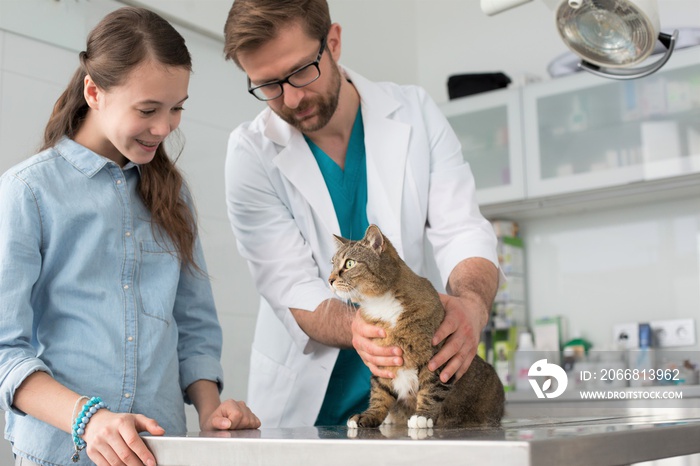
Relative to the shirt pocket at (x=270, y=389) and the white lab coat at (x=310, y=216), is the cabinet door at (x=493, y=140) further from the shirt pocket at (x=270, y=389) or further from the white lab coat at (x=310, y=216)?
the shirt pocket at (x=270, y=389)

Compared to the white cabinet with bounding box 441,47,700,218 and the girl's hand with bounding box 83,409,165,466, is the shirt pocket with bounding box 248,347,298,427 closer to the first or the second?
the girl's hand with bounding box 83,409,165,466

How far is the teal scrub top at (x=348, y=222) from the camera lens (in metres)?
1.50

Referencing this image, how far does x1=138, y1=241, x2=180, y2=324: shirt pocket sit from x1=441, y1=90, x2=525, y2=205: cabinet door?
2.46 m

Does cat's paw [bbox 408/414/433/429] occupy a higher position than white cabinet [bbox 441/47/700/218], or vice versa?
white cabinet [bbox 441/47/700/218]

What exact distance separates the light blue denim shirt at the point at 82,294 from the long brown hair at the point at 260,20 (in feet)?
1.18

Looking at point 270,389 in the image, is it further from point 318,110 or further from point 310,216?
point 318,110

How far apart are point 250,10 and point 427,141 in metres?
0.47

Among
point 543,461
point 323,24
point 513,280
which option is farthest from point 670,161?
point 543,461

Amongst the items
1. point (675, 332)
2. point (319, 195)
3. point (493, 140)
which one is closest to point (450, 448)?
point (319, 195)

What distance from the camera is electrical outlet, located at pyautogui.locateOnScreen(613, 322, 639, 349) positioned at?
3.33m

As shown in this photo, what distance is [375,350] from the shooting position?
3.64 feet

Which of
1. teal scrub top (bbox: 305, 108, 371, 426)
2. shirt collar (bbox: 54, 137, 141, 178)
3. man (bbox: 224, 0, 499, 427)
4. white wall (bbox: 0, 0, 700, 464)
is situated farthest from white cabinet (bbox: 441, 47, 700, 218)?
shirt collar (bbox: 54, 137, 141, 178)

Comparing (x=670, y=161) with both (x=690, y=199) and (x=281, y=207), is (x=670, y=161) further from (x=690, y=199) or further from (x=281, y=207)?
(x=281, y=207)

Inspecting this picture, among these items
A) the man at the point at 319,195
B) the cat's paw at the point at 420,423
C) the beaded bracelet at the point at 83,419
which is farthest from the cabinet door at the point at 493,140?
the beaded bracelet at the point at 83,419
